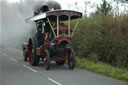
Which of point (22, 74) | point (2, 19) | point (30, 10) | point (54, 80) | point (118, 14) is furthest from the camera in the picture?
point (2, 19)

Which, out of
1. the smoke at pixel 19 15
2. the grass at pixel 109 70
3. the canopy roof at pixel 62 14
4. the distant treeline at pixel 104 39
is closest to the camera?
the grass at pixel 109 70

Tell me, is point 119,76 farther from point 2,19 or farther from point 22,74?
point 2,19

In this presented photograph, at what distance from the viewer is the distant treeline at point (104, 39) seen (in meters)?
18.6

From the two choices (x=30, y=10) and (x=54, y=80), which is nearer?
(x=54, y=80)

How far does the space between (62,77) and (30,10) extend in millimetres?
11508

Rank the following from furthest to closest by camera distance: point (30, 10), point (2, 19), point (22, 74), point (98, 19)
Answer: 1. point (2, 19)
2. point (30, 10)
3. point (98, 19)
4. point (22, 74)

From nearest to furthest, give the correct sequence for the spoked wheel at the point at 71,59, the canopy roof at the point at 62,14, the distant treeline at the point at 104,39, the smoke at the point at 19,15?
the canopy roof at the point at 62,14
the spoked wheel at the point at 71,59
the distant treeline at the point at 104,39
the smoke at the point at 19,15

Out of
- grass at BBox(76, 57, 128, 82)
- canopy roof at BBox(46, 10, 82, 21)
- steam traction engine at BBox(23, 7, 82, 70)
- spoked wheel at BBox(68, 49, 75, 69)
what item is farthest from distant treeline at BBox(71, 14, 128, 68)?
canopy roof at BBox(46, 10, 82, 21)

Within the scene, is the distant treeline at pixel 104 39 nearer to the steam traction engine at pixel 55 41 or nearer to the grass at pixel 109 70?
the grass at pixel 109 70

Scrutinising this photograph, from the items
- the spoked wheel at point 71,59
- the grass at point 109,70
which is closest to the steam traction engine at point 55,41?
the spoked wheel at point 71,59

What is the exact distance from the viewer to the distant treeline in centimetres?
1861

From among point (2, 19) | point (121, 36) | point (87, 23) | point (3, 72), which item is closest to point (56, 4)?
point (87, 23)

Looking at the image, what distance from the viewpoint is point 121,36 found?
18.6m

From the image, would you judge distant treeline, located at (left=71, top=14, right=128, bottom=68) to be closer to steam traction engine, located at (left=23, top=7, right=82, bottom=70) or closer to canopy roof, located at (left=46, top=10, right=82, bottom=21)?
steam traction engine, located at (left=23, top=7, right=82, bottom=70)
